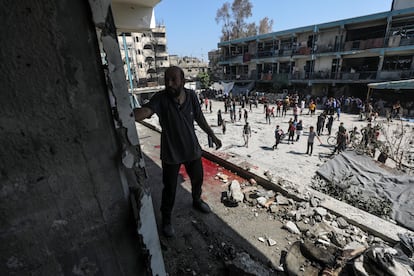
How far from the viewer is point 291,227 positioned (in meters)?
2.46

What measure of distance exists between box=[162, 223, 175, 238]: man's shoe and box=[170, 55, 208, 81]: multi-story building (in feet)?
141

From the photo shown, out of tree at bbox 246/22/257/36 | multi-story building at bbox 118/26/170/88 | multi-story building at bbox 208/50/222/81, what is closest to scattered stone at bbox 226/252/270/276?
multi-story building at bbox 208/50/222/81

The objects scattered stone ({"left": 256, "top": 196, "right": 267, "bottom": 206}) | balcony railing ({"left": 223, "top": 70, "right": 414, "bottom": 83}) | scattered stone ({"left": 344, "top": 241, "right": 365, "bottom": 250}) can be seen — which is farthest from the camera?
balcony railing ({"left": 223, "top": 70, "right": 414, "bottom": 83})

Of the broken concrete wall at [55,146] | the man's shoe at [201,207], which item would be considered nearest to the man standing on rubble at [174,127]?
the man's shoe at [201,207]

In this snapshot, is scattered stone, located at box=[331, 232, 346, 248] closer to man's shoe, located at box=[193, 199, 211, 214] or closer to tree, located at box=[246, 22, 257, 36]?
man's shoe, located at box=[193, 199, 211, 214]

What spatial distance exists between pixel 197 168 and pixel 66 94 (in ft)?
5.54

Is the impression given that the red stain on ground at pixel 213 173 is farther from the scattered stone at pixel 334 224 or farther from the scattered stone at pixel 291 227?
the scattered stone at pixel 334 224

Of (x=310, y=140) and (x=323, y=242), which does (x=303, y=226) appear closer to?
(x=323, y=242)

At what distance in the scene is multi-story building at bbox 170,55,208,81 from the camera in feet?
143

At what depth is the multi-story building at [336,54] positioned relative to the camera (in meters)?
16.8

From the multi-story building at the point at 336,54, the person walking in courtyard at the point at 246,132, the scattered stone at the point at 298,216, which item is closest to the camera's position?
the scattered stone at the point at 298,216

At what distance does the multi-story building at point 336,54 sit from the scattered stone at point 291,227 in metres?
21.0

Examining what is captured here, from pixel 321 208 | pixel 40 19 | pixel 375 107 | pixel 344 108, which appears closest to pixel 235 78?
pixel 344 108

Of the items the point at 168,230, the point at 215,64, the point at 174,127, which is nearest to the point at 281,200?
the point at 168,230
